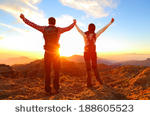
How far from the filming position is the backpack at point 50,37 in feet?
16.0

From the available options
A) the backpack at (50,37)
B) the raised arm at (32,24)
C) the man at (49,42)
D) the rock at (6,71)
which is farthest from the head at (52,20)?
the rock at (6,71)

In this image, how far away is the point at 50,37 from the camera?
4863 millimetres

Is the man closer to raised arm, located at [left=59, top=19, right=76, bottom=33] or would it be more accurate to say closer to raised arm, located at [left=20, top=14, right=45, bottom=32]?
raised arm, located at [left=20, top=14, right=45, bottom=32]

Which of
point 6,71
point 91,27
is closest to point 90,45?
point 91,27

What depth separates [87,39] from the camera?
5.78 meters

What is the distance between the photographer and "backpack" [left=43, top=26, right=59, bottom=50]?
487cm

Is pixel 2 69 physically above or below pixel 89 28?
below

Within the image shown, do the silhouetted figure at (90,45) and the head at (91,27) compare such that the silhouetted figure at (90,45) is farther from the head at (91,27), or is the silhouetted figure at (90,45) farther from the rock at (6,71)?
the rock at (6,71)

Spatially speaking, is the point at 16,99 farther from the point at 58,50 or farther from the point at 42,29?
the point at 42,29

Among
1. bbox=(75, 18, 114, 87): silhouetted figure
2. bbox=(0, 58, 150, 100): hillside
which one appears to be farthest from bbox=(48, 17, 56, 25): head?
bbox=(0, 58, 150, 100): hillside

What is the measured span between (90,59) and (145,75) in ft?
8.75

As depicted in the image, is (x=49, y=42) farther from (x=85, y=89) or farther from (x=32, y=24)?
(x=85, y=89)

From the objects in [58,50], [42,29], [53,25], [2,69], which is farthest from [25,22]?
[2,69]

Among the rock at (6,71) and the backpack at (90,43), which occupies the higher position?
the backpack at (90,43)
